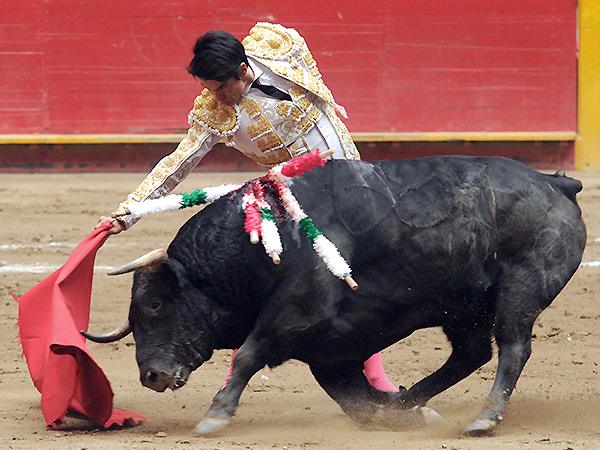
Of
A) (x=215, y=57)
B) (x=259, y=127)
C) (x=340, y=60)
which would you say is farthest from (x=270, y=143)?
(x=340, y=60)

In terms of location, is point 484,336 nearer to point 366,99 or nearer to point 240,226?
point 240,226

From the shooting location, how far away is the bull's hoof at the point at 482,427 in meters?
2.75

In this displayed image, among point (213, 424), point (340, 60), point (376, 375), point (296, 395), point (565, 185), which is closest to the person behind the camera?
point (213, 424)

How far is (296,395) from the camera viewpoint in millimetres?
3402

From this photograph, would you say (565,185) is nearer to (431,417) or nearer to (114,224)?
(431,417)

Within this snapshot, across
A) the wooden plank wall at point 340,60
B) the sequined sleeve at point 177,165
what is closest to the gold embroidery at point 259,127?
the sequined sleeve at point 177,165

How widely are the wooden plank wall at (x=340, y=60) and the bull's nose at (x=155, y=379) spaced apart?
4891 millimetres

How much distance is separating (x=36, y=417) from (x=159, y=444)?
556mm

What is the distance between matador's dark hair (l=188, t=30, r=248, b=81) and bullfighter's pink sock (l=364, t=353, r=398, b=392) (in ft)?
3.22

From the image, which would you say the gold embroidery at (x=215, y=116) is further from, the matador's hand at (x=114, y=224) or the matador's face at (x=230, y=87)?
the matador's hand at (x=114, y=224)

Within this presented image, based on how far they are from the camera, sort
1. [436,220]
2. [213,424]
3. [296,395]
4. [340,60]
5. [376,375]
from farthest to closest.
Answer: [340,60] < [296,395] < [376,375] < [436,220] < [213,424]

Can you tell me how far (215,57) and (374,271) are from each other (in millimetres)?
703

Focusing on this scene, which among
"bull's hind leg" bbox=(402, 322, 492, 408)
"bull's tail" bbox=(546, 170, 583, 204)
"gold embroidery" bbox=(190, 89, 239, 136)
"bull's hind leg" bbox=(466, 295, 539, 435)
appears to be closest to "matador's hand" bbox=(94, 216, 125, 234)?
"gold embroidery" bbox=(190, 89, 239, 136)

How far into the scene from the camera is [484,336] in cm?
302
